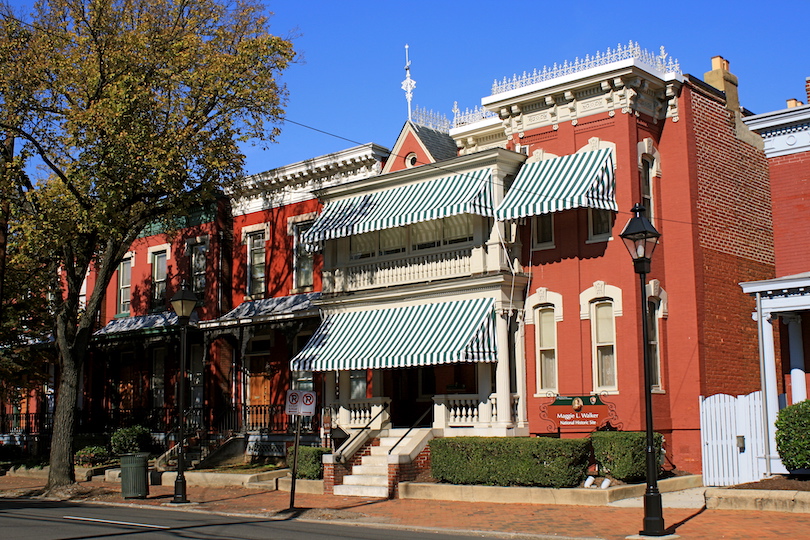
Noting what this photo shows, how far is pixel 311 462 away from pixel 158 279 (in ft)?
45.4

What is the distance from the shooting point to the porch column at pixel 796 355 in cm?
2023

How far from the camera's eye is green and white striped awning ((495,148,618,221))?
21172mm

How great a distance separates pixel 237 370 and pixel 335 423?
23.2 ft

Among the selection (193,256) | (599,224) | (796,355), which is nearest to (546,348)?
(599,224)

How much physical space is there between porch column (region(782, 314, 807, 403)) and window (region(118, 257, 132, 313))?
24.4 metres

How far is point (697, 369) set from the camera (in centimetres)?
2150

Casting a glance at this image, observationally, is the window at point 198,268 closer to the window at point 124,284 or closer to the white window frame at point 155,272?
the white window frame at point 155,272

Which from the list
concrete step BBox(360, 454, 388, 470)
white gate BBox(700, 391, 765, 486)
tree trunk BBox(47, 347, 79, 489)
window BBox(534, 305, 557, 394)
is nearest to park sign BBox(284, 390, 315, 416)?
concrete step BBox(360, 454, 388, 470)

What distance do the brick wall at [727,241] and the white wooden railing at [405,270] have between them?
5639 mm

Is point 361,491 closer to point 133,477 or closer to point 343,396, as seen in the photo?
point 343,396

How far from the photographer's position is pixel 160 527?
622 inches

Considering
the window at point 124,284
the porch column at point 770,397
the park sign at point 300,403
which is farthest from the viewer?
the window at point 124,284

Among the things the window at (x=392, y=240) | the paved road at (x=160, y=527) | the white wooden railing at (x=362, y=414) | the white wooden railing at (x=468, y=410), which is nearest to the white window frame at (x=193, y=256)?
the window at (x=392, y=240)

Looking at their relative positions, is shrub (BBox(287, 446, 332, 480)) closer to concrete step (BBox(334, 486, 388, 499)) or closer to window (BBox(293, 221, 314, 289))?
concrete step (BBox(334, 486, 388, 499))
